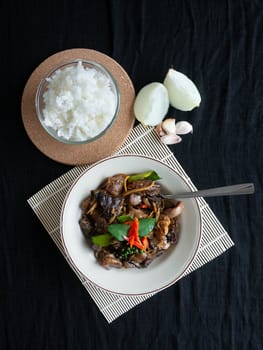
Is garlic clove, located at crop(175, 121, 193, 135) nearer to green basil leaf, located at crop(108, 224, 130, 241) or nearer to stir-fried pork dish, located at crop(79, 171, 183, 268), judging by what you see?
stir-fried pork dish, located at crop(79, 171, 183, 268)

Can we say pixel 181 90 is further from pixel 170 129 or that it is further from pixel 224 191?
pixel 224 191

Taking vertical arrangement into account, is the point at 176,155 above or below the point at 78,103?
below

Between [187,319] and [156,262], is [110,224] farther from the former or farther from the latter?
[187,319]

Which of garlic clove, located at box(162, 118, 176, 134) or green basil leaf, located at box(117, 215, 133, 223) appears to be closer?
green basil leaf, located at box(117, 215, 133, 223)

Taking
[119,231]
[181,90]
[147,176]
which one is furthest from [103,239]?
[181,90]

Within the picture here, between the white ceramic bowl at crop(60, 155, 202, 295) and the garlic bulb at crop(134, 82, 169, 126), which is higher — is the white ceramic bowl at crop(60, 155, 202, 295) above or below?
below

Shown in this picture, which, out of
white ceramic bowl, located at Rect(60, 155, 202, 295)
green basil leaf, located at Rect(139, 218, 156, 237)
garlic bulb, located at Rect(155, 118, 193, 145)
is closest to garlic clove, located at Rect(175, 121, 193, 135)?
garlic bulb, located at Rect(155, 118, 193, 145)
